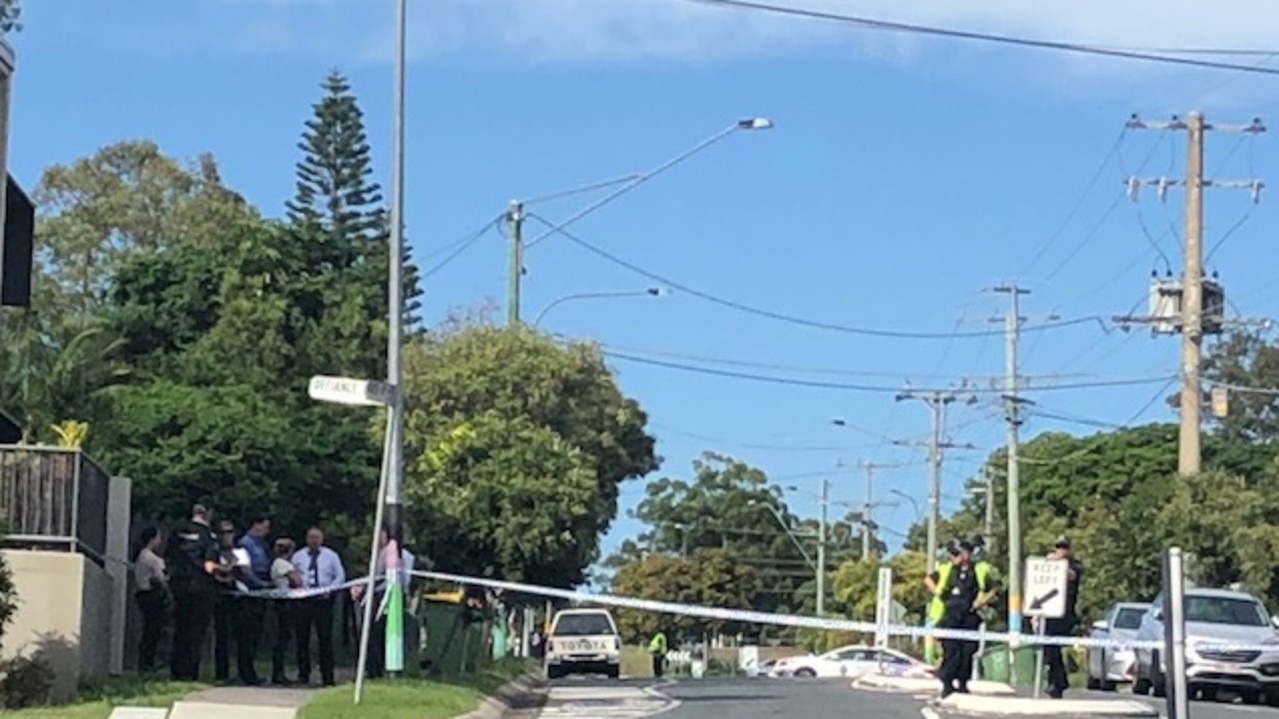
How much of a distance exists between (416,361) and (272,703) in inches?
1102

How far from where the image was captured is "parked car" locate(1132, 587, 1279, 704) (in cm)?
2962

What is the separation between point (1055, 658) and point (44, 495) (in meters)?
10.7

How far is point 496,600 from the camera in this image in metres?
36.5

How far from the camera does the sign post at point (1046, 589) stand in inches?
929

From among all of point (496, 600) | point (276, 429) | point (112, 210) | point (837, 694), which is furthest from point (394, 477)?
point (112, 210)

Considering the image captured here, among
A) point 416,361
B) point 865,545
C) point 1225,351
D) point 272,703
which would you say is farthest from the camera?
point 865,545

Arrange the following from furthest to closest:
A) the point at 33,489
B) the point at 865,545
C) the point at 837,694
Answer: the point at 865,545, the point at 837,694, the point at 33,489

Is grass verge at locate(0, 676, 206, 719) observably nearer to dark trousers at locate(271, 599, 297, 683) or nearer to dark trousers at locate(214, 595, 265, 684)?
dark trousers at locate(214, 595, 265, 684)

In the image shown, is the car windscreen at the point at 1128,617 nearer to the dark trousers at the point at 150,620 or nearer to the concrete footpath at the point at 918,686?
the concrete footpath at the point at 918,686

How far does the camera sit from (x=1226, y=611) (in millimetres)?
31266

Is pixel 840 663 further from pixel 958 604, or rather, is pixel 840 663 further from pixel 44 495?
pixel 44 495

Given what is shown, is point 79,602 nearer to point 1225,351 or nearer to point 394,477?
point 394,477

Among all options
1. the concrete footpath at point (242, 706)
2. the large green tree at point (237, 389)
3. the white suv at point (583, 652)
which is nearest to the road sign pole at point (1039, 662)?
the concrete footpath at point (242, 706)

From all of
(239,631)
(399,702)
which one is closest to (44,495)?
(239,631)
